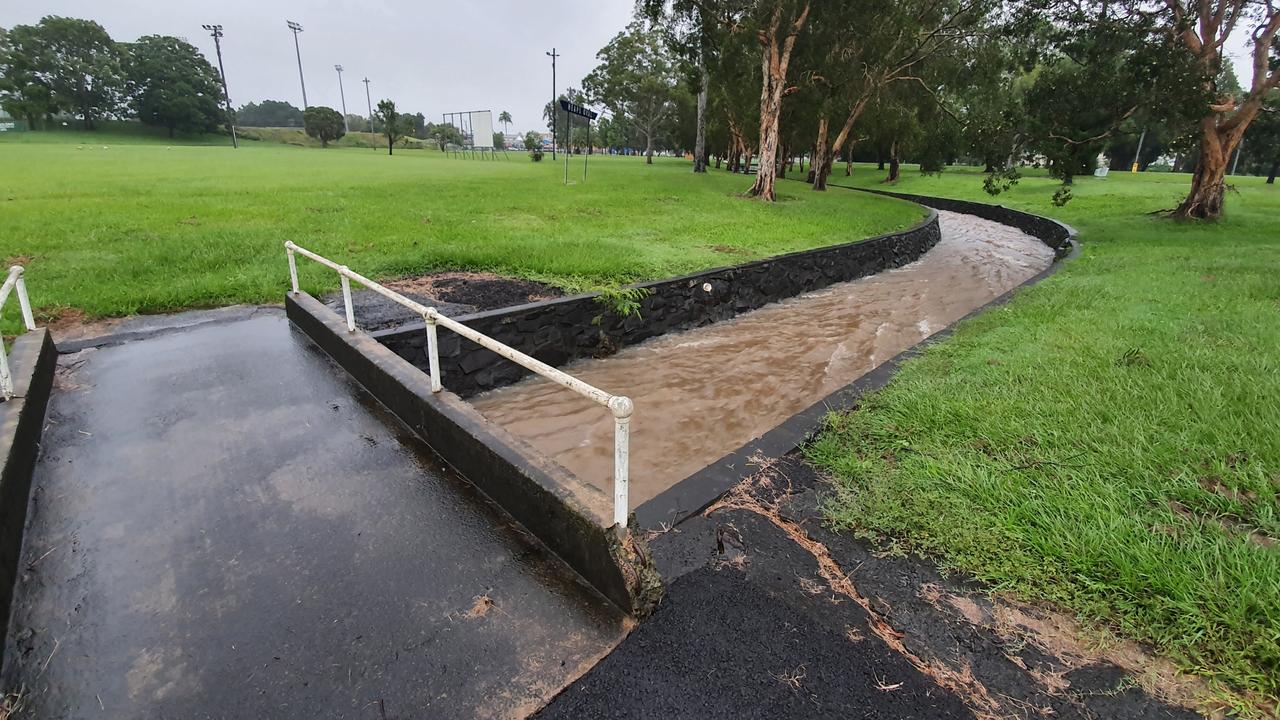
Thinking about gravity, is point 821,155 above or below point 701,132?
below

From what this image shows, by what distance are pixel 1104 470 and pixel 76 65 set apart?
104m

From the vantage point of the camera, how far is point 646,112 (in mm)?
55906

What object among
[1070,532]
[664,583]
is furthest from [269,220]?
[1070,532]

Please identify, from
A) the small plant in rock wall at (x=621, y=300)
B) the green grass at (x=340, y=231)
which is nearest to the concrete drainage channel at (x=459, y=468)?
the small plant in rock wall at (x=621, y=300)

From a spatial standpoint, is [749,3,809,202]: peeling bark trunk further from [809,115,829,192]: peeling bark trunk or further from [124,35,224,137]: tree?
[124,35,224,137]: tree

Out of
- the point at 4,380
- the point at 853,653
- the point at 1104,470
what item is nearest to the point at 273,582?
the point at 4,380

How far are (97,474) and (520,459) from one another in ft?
Answer: 7.76

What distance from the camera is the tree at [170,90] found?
237 feet

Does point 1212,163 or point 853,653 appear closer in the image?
point 853,653

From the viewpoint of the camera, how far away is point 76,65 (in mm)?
72500

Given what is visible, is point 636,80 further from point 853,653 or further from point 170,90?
point 170,90

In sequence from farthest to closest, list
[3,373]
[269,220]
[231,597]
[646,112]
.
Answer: [646,112] < [269,220] < [3,373] < [231,597]

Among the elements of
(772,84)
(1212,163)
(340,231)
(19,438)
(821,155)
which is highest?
(772,84)

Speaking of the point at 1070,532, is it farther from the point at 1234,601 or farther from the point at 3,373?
the point at 3,373
